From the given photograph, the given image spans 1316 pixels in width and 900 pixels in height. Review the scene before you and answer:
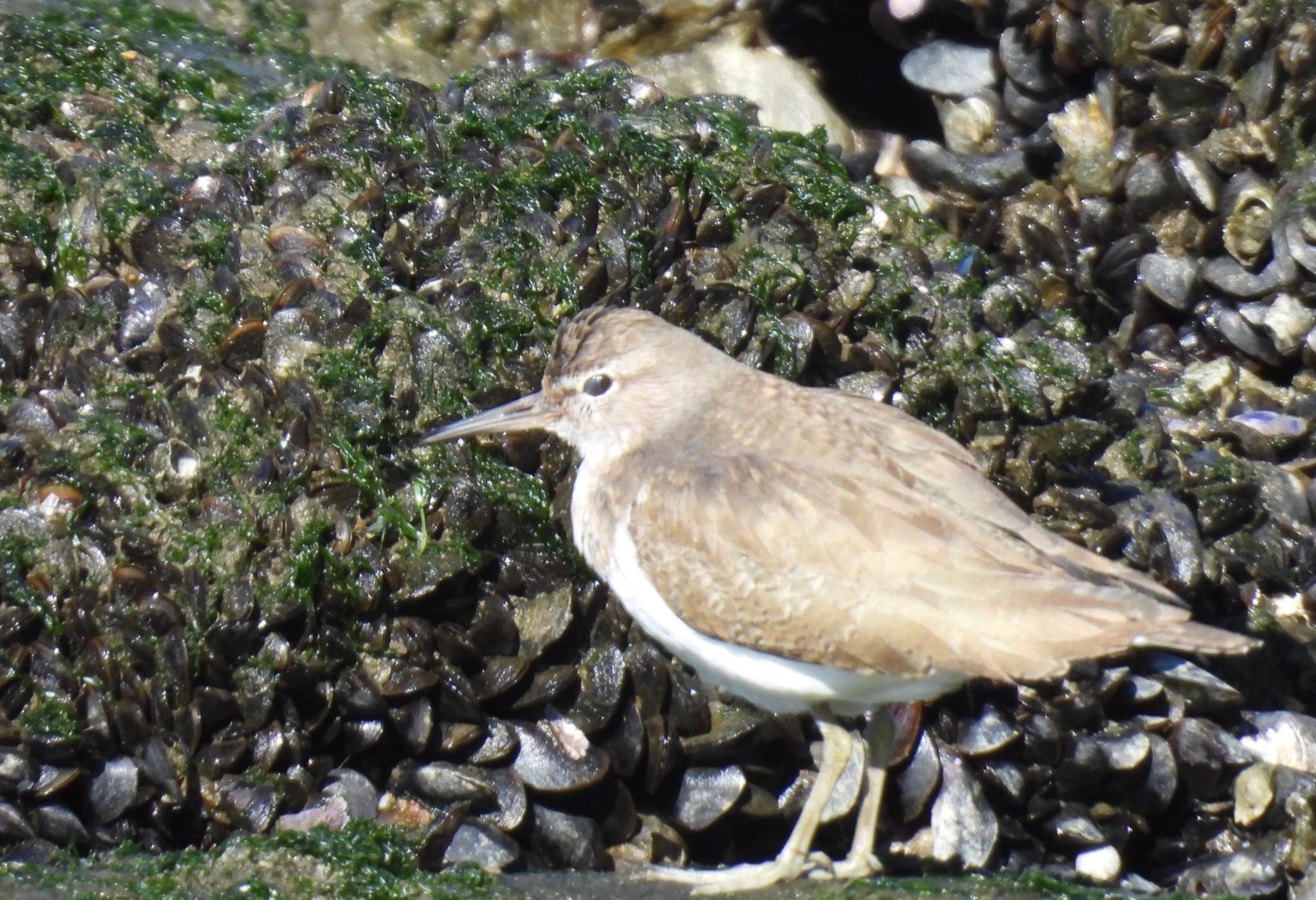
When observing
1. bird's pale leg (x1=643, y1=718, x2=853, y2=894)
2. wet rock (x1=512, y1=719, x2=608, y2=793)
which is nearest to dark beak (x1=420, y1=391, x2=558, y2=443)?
wet rock (x1=512, y1=719, x2=608, y2=793)

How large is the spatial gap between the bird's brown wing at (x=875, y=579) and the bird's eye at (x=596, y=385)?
57 cm

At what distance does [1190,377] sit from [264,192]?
411cm

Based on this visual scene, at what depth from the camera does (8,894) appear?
10.8ft

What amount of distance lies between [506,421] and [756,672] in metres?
1.24

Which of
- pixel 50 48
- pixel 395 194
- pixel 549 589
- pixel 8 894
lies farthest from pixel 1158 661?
pixel 50 48

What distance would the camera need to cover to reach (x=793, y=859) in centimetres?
426

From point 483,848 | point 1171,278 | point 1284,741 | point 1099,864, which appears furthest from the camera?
point 1171,278

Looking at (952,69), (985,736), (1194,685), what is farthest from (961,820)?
(952,69)

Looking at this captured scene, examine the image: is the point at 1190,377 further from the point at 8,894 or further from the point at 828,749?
the point at 8,894

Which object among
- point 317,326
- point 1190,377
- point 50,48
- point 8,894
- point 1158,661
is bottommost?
point 1158,661

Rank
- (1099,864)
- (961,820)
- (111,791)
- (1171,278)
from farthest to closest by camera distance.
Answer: (1171,278) → (1099,864) → (961,820) → (111,791)

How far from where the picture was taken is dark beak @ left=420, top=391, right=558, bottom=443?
4602 mm

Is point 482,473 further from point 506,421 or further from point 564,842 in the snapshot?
point 564,842

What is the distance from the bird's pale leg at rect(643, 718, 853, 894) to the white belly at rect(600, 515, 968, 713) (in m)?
0.19
